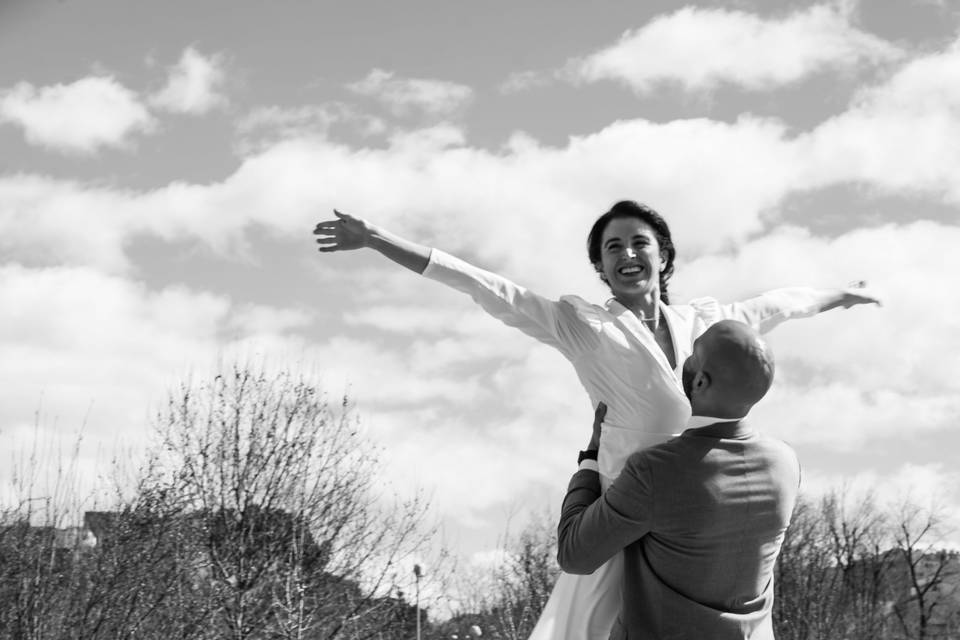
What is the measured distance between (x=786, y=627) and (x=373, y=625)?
11.9m

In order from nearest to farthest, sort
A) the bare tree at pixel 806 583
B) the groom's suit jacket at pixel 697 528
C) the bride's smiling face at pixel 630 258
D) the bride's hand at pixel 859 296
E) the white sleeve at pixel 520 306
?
1. the groom's suit jacket at pixel 697 528
2. the white sleeve at pixel 520 306
3. the bride's smiling face at pixel 630 258
4. the bride's hand at pixel 859 296
5. the bare tree at pixel 806 583

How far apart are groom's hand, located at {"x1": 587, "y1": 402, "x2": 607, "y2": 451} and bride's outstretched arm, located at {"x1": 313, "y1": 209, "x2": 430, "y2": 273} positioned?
0.59 metres

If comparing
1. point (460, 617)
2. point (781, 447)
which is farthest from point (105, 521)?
point (460, 617)

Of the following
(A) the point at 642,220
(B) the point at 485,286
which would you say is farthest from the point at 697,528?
(A) the point at 642,220

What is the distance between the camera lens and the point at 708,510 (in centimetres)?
221

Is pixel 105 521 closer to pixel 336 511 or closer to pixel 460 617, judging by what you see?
pixel 336 511

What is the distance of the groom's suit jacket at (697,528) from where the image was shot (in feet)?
7.27

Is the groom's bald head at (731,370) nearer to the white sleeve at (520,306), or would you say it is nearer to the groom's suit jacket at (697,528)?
the groom's suit jacket at (697,528)

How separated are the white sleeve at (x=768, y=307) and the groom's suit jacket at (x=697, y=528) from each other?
0.78 meters

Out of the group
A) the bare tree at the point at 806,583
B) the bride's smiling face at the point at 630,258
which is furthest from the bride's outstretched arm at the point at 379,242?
the bare tree at the point at 806,583

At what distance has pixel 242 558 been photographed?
72.6 feet

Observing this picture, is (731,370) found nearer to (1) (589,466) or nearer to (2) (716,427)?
(2) (716,427)

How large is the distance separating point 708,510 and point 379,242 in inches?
42.4

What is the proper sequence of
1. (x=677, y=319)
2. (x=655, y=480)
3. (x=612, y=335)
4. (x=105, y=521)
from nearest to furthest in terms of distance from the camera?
(x=655, y=480) → (x=612, y=335) → (x=677, y=319) → (x=105, y=521)
